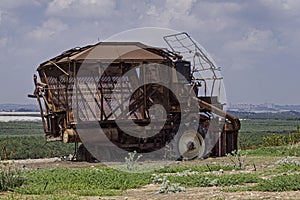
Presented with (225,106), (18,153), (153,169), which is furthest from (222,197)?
(18,153)

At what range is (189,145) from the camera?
19578 millimetres

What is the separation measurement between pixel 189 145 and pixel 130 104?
2449 millimetres

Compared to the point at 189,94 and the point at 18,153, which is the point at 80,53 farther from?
the point at 18,153

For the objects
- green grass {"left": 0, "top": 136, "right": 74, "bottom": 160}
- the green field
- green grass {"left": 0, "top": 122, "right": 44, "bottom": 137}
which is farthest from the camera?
green grass {"left": 0, "top": 122, "right": 44, "bottom": 137}

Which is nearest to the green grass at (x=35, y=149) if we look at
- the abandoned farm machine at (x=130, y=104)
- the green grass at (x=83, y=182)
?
the abandoned farm machine at (x=130, y=104)

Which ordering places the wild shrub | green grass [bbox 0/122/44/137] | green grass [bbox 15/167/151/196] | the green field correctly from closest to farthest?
the green field, green grass [bbox 15/167/151/196], the wild shrub, green grass [bbox 0/122/44/137]

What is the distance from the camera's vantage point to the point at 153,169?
1513 cm

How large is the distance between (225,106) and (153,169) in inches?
254

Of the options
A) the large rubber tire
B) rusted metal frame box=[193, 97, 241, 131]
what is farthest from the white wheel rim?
rusted metal frame box=[193, 97, 241, 131]

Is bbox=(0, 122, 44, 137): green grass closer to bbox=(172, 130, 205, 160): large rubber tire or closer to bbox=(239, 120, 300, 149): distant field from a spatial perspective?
bbox=(239, 120, 300, 149): distant field

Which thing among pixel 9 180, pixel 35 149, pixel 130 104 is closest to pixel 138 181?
pixel 9 180

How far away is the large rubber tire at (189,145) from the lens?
63.9ft

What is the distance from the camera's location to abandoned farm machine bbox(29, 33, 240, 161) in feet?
60.8

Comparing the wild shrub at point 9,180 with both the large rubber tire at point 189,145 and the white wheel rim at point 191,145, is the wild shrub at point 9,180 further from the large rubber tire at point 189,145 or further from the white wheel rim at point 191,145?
the white wheel rim at point 191,145
